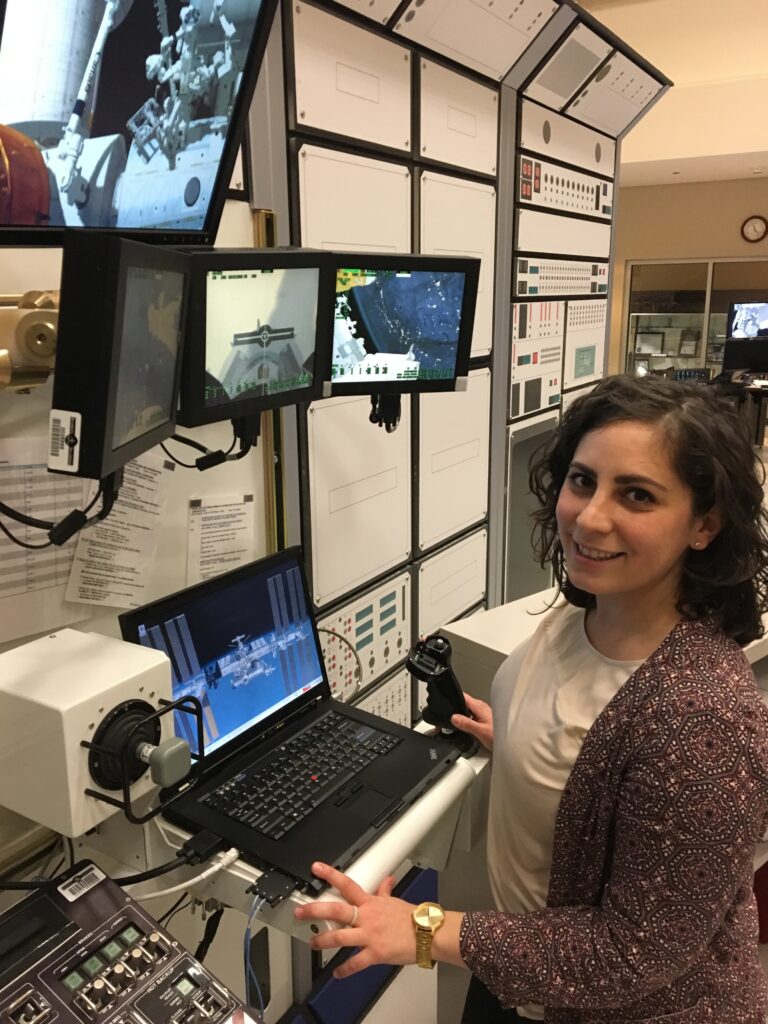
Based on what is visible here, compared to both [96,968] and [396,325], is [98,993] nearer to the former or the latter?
[96,968]

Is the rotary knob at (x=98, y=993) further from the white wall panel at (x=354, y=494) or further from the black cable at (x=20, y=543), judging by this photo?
the white wall panel at (x=354, y=494)

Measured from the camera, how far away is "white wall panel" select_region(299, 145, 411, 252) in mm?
1597

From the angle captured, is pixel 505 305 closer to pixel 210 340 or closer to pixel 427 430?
pixel 427 430

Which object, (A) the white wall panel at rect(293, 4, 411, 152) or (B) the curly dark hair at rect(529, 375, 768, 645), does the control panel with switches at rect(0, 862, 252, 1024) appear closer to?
(B) the curly dark hair at rect(529, 375, 768, 645)

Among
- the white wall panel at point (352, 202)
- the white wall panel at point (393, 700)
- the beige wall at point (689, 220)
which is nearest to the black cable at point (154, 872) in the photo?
the white wall panel at point (393, 700)

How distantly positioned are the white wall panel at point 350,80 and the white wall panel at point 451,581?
1.12m

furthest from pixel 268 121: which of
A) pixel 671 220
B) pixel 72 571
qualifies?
pixel 671 220

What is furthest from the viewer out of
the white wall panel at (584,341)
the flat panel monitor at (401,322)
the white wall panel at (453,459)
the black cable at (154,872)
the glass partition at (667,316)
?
the glass partition at (667,316)

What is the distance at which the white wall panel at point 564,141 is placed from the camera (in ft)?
7.98

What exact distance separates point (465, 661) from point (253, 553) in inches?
24.9

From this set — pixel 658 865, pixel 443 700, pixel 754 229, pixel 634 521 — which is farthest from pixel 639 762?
pixel 754 229

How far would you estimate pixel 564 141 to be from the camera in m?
2.70

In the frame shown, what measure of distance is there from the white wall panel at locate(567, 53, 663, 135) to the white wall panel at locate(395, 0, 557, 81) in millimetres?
581

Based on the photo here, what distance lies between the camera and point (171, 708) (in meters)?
0.96
